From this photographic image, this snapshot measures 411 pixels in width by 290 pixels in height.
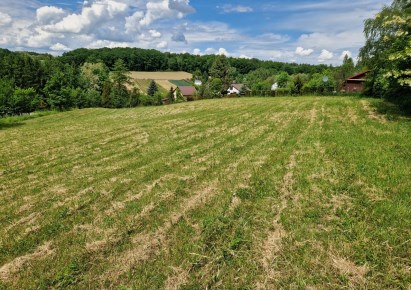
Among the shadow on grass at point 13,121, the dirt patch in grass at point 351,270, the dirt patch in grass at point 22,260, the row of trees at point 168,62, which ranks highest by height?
the row of trees at point 168,62

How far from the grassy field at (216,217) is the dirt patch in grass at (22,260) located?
29 mm

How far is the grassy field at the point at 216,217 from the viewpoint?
4.85 meters

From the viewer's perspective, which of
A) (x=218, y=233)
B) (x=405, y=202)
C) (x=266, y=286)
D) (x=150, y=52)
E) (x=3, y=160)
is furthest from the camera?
(x=150, y=52)

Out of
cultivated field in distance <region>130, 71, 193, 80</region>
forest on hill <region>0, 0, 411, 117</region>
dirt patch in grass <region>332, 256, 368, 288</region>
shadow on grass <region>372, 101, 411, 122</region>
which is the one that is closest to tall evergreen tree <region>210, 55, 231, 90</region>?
forest on hill <region>0, 0, 411, 117</region>

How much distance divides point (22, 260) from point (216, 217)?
401cm

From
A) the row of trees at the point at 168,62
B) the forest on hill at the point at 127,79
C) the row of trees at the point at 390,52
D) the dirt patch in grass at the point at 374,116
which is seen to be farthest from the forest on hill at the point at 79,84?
the dirt patch in grass at the point at 374,116

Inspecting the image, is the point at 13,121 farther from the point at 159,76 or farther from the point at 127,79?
the point at 159,76

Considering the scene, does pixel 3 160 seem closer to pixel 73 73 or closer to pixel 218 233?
pixel 218 233

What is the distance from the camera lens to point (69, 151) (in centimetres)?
1479

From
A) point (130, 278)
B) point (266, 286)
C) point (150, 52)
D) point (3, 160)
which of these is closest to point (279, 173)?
point (266, 286)

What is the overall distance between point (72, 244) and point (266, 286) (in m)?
4.01

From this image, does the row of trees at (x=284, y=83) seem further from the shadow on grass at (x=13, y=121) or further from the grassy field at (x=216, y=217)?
the grassy field at (x=216, y=217)

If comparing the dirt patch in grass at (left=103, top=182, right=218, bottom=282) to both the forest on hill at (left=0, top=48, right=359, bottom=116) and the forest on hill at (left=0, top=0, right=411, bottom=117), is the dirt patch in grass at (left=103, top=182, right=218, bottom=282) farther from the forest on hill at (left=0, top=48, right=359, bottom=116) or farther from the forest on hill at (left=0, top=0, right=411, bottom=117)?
the forest on hill at (left=0, top=48, right=359, bottom=116)

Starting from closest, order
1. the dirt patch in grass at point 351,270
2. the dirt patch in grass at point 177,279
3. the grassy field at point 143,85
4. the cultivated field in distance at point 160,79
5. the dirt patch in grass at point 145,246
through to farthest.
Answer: the dirt patch in grass at point 351,270, the dirt patch in grass at point 177,279, the dirt patch in grass at point 145,246, the grassy field at point 143,85, the cultivated field in distance at point 160,79
